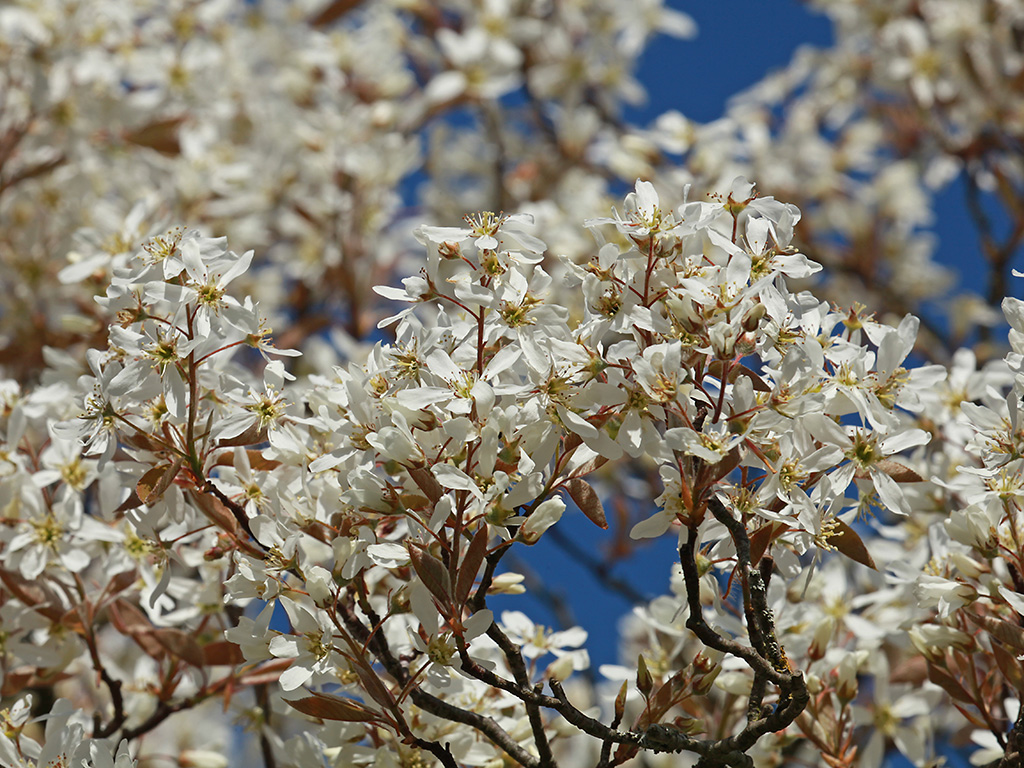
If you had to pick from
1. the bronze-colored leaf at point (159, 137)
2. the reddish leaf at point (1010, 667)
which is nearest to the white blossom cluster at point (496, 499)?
the reddish leaf at point (1010, 667)

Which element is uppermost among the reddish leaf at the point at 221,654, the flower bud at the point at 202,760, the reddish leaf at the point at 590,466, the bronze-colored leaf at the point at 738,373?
the bronze-colored leaf at the point at 738,373

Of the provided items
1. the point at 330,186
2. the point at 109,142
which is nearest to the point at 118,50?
Result: the point at 109,142

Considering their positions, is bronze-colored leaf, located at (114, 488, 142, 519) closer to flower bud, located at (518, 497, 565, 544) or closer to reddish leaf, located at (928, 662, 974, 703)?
flower bud, located at (518, 497, 565, 544)

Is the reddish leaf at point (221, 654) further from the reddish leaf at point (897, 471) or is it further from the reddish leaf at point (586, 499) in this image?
the reddish leaf at point (897, 471)

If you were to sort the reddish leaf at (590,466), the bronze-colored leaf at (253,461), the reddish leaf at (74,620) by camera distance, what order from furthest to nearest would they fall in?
the reddish leaf at (74,620) < the bronze-colored leaf at (253,461) < the reddish leaf at (590,466)

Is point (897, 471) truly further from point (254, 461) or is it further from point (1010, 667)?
point (254, 461)

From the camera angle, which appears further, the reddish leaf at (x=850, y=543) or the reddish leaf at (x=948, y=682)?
the reddish leaf at (x=948, y=682)

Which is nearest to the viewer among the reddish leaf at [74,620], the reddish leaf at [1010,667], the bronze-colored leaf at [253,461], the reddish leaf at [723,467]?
the reddish leaf at [723,467]

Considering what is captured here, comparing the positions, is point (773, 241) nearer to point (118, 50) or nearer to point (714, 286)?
point (714, 286)
